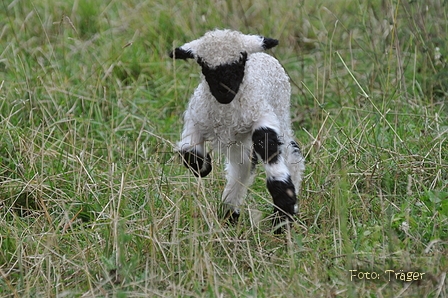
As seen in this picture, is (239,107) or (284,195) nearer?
(284,195)

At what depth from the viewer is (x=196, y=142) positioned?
5078mm

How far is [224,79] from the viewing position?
4738 millimetres

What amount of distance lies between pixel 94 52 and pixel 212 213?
13.4 ft

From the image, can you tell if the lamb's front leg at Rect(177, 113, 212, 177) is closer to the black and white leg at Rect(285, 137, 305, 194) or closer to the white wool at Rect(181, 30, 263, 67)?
the white wool at Rect(181, 30, 263, 67)

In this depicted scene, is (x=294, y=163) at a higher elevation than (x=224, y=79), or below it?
below

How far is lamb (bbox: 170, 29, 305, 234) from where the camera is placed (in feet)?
15.6

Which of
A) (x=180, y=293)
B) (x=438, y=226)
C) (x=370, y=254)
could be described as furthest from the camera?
(x=438, y=226)

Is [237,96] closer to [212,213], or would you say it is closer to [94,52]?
[212,213]

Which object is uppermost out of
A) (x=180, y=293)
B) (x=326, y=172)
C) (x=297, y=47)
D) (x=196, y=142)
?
(x=196, y=142)

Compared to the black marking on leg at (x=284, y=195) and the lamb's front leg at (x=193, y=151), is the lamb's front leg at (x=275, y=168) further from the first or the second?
the lamb's front leg at (x=193, y=151)

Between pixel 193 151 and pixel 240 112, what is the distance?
381mm

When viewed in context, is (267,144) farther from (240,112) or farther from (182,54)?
(182,54)

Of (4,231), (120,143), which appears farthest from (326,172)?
(4,231)

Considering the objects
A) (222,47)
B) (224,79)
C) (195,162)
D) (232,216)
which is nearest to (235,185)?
(232,216)
